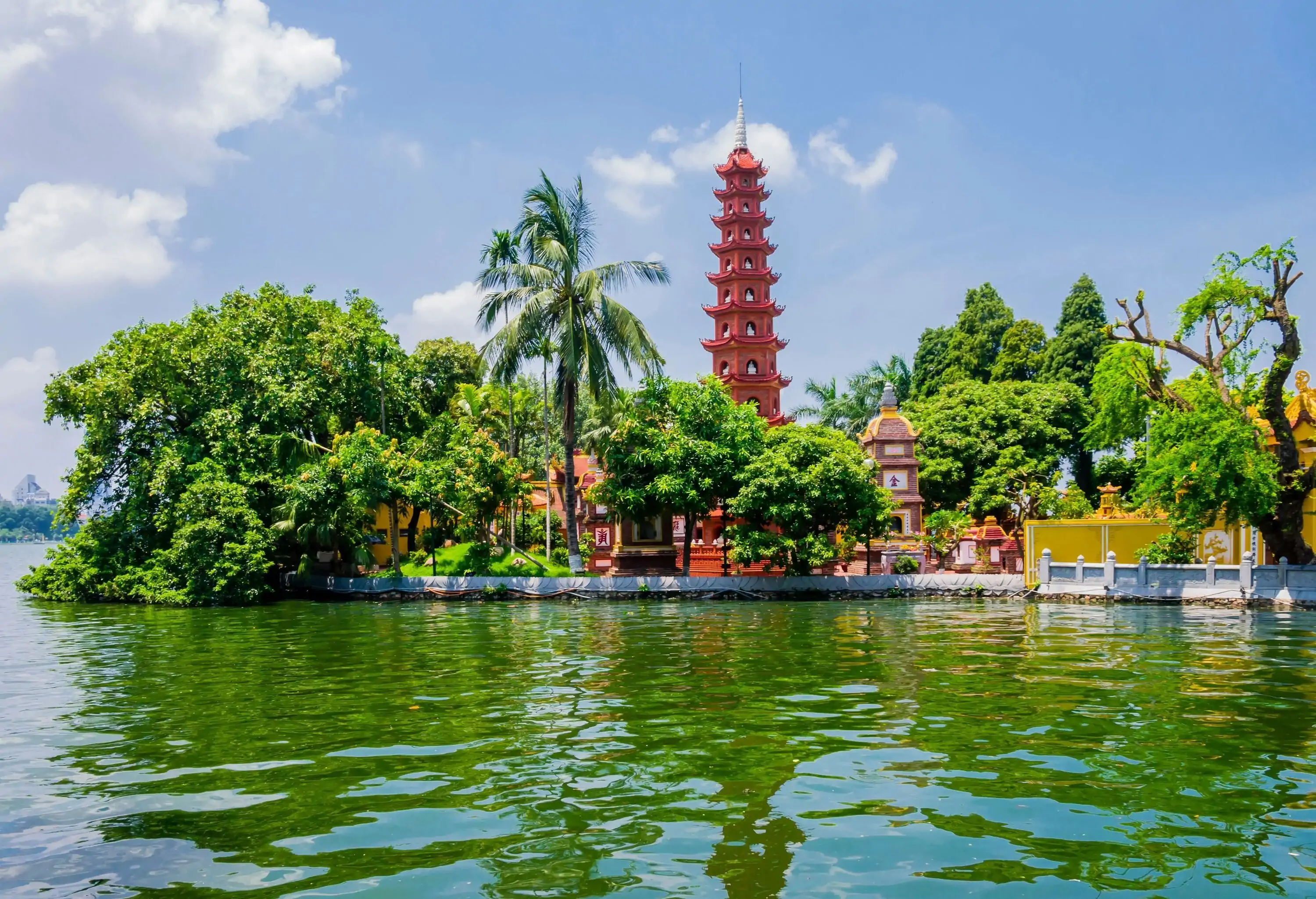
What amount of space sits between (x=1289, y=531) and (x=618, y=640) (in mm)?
20223

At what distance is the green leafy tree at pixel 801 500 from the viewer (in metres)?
30.0

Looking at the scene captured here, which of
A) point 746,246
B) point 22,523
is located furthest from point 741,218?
point 22,523

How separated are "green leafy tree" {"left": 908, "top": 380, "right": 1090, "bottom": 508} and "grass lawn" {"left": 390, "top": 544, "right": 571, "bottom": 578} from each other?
18.3 m

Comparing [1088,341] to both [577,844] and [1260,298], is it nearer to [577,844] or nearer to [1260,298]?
[1260,298]

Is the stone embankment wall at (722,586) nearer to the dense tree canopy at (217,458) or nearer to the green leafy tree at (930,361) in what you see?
the dense tree canopy at (217,458)

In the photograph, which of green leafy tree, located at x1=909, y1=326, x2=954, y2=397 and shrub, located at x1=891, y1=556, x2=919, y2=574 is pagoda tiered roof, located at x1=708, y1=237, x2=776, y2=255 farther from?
shrub, located at x1=891, y1=556, x2=919, y2=574

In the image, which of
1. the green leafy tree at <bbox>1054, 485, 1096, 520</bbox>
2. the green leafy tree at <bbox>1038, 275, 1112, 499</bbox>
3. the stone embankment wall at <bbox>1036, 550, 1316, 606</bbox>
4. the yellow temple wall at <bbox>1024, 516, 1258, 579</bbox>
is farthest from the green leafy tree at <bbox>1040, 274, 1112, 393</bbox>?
the stone embankment wall at <bbox>1036, 550, 1316, 606</bbox>

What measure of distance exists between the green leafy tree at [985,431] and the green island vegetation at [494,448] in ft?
16.1

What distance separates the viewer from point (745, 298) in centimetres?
4781

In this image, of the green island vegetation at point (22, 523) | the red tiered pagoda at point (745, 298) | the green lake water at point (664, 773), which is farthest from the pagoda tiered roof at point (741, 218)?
the green island vegetation at point (22, 523)


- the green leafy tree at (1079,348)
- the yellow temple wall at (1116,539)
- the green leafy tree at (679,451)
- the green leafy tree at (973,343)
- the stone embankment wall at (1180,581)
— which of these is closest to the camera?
the stone embankment wall at (1180,581)

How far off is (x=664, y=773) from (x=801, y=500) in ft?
76.3

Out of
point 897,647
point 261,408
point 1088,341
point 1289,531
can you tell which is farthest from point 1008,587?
point 261,408

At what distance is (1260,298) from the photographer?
25844 mm
